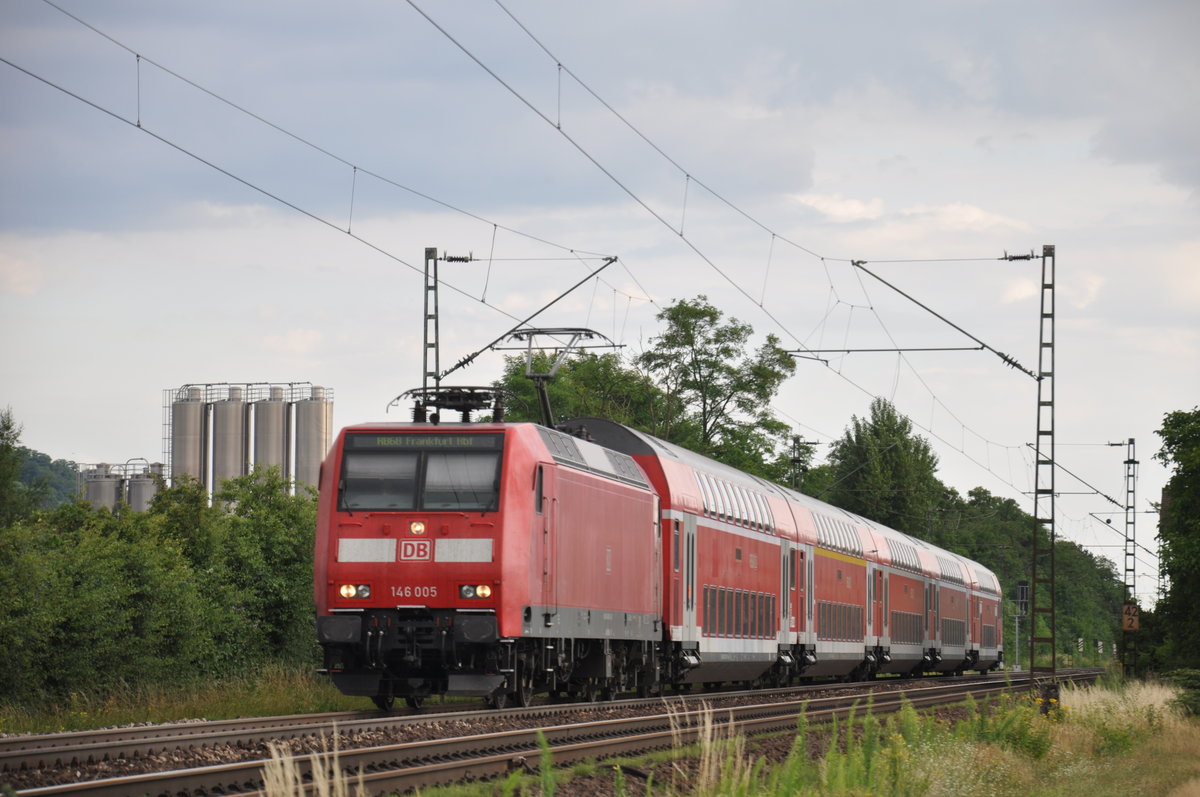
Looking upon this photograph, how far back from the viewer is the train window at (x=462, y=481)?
65.4 feet

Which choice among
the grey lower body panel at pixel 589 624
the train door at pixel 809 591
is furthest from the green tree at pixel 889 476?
the grey lower body panel at pixel 589 624

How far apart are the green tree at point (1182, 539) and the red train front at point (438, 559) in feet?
84.4

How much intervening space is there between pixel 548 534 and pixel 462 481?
1579mm

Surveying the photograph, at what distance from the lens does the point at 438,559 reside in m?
19.7

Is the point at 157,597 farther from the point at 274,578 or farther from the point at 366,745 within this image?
the point at 366,745

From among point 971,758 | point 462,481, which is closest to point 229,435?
point 462,481

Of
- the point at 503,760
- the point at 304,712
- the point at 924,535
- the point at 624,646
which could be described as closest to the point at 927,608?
the point at 624,646

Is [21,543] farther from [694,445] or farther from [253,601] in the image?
[694,445]

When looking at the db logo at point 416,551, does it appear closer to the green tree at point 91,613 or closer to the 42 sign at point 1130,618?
the green tree at point 91,613

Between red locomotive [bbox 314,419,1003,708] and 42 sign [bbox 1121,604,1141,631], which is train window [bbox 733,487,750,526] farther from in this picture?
42 sign [bbox 1121,604,1141,631]

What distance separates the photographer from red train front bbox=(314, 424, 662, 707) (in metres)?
19.7

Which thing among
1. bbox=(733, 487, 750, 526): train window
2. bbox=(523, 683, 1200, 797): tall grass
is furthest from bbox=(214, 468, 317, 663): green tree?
bbox=(523, 683, 1200, 797): tall grass

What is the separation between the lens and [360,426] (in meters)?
20.5

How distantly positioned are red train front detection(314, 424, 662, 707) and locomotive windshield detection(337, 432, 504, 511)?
1cm
